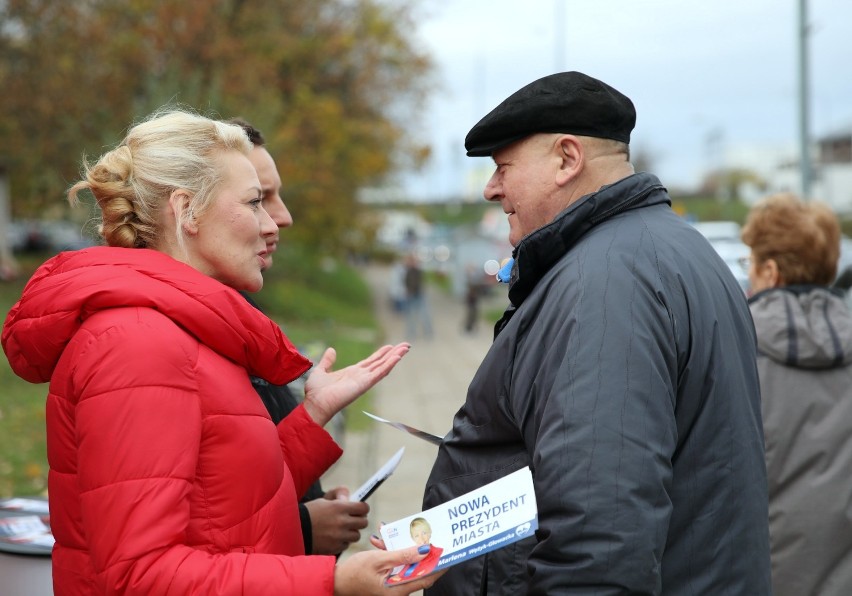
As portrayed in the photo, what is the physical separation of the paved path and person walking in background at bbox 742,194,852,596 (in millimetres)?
3473

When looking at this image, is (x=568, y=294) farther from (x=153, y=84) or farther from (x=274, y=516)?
(x=153, y=84)

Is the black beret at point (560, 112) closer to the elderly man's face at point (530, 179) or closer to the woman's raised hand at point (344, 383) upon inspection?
the elderly man's face at point (530, 179)

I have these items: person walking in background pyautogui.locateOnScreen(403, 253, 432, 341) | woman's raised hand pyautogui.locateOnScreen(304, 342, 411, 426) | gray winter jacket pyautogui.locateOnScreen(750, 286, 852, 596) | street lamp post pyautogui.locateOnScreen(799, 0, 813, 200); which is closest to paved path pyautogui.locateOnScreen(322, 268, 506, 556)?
person walking in background pyautogui.locateOnScreen(403, 253, 432, 341)

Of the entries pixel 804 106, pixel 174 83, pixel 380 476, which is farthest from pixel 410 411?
pixel 380 476

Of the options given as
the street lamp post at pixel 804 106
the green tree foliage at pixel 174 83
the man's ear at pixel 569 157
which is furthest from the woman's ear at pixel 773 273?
the green tree foliage at pixel 174 83

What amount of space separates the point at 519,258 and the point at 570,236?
120mm

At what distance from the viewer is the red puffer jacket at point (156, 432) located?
180cm

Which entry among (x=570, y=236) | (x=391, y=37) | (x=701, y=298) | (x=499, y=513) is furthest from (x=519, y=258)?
(x=391, y=37)

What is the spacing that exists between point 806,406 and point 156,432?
230cm

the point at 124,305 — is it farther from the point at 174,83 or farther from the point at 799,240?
the point at 174,83

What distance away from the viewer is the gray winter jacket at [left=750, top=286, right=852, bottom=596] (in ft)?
10.3

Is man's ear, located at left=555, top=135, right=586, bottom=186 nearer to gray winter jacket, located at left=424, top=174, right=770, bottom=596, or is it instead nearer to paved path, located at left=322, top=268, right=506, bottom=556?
gray winter jacket, located at left=424, top=174, right=770, bottom=596

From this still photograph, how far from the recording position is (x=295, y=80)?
84.0 feet

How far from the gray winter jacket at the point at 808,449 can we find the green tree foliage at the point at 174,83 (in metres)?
13.4
